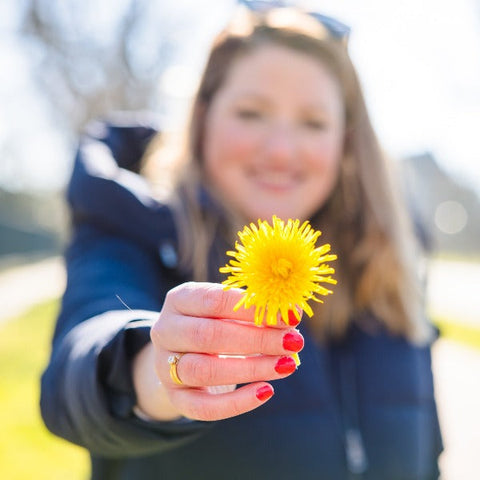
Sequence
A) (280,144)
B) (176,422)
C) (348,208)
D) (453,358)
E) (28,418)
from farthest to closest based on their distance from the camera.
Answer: (453,358) → (28,418) → (348,208) → (280,144) → (176,422)

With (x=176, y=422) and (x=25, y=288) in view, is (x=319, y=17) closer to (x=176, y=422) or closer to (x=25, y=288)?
(x=176, y=422)

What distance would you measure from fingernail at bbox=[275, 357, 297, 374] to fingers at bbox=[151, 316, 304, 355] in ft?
0.08

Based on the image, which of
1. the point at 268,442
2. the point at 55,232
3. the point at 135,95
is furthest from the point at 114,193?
the point at 55,232

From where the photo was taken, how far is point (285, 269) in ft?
1.80

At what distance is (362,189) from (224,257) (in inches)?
28.1

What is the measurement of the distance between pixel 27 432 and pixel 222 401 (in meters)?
3.37

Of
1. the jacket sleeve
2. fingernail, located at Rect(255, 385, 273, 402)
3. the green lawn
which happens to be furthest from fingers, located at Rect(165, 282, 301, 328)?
the green lawn

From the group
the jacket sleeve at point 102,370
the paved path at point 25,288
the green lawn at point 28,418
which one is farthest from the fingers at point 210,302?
the paved path at point 25,288

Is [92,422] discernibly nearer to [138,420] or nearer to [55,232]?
[138,420]

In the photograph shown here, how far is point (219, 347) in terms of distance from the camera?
2.20 feet

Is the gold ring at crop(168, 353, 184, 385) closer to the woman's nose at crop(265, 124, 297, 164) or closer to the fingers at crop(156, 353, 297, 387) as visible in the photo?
the fingers at crop(156, 353, 297, 387)

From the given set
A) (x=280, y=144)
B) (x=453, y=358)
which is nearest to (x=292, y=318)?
(x=280, y=144)

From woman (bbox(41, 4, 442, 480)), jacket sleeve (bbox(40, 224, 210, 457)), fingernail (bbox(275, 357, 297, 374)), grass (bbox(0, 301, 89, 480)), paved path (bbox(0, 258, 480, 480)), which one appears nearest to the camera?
fingernail (bbox(275, 357, 297, 374))

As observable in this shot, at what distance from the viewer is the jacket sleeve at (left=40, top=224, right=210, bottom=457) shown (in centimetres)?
100
